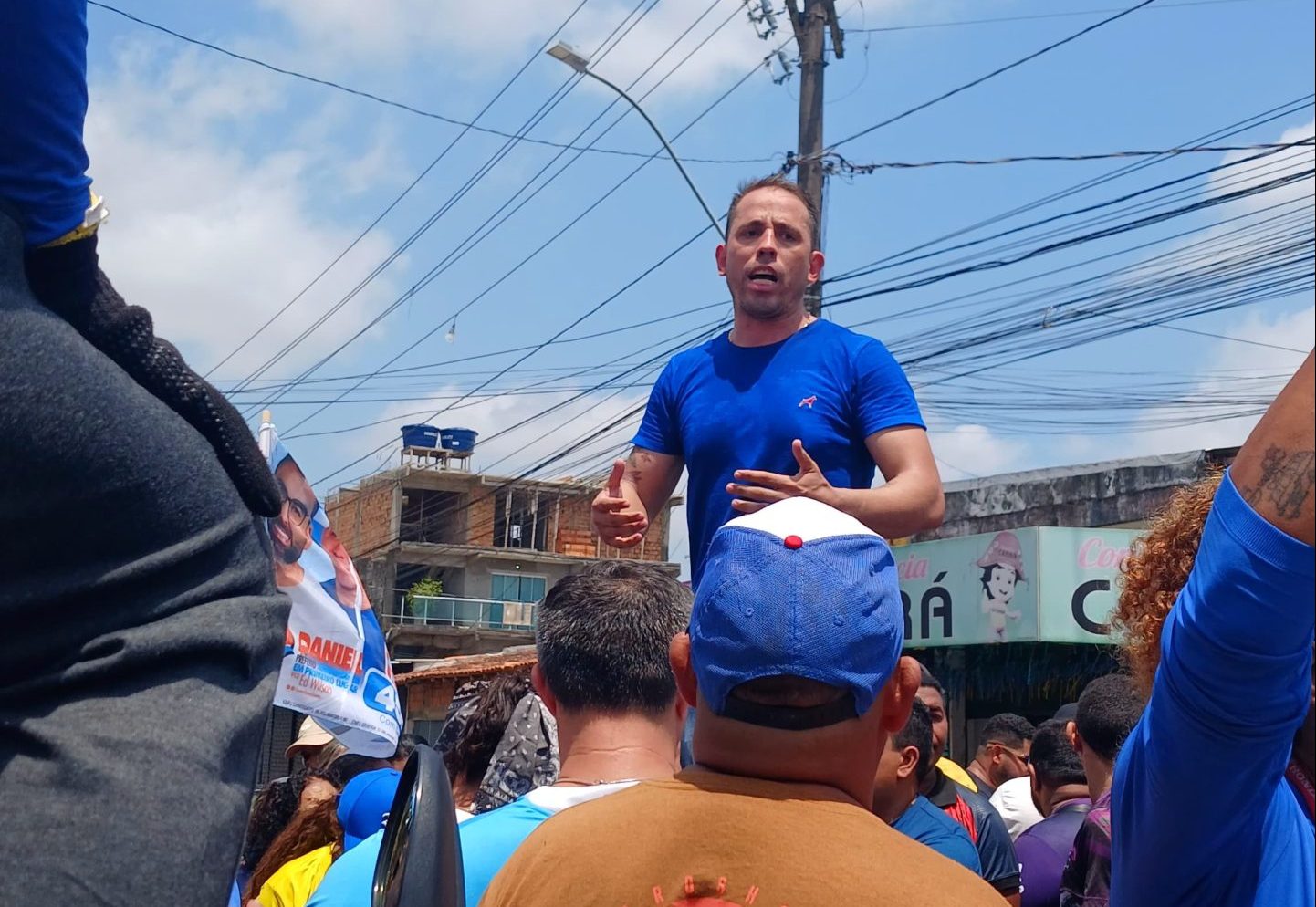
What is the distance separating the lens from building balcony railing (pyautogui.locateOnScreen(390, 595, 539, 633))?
2235 inches

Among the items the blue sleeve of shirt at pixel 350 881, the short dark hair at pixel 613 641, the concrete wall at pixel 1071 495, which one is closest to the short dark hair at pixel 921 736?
the short dark hair at pixel 613 641

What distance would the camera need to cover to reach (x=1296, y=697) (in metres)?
1.47

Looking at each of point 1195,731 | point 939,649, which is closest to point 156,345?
point 1195,731

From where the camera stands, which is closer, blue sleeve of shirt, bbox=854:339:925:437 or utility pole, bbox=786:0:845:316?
blue sleeve of shirt, bbox=854:339:925:437

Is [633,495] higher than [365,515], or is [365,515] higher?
[365,515]

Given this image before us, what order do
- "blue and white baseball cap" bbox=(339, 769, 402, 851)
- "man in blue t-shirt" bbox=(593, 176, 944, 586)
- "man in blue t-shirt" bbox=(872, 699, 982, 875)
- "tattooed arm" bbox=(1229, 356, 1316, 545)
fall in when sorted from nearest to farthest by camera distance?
"tattooed arm" bbox=(1229, 356, 1316, 545) → "man in blue t-shirt" bbox=(593, 176, 944, 586) → "man in blue t-shirt" bbox=(872, 699, 982, 875) → "blue and white baseball cap" bbox=(339, 769, 402, 851)

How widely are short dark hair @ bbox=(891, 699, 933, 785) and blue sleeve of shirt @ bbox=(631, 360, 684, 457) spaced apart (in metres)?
1.31

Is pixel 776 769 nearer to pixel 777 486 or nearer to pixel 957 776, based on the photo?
pixel 777 486

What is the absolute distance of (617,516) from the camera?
331cm

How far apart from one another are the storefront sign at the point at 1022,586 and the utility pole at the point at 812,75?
14.7 feet

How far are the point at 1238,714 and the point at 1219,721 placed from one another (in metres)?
0.03

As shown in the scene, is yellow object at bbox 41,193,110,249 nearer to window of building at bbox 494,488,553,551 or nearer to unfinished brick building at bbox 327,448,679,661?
unfinished brick building at bbox 327,448,679,661

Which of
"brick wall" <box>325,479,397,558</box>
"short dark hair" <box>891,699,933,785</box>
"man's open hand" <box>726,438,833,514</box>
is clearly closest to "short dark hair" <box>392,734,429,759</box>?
"short dark hair" <box>891,699,933,785</box>

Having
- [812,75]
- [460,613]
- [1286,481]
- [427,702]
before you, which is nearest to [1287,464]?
[1286,481]
